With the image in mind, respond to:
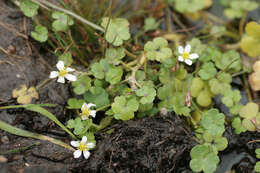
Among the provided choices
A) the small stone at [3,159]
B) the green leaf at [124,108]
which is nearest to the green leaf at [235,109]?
the green leaf at [124,108]

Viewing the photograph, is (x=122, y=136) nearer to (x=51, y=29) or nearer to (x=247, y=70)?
(x=51, y=29)

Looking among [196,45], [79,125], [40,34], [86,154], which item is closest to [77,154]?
[86,154]

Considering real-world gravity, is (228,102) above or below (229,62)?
below

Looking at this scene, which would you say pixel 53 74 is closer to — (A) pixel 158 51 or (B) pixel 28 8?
(B) pixel 28 8

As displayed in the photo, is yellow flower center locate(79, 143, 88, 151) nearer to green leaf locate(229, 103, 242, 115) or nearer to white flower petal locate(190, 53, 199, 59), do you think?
white flower petal locate(190, 53, 199, 59)

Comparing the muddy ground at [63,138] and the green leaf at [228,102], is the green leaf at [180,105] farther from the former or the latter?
the green leaf at [228,102]

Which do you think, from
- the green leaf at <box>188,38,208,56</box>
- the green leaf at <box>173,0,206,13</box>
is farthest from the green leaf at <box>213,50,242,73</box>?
the green leaf at <box>173,0,206,13</box>
